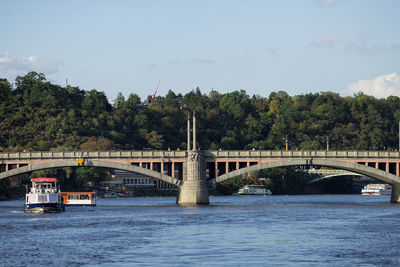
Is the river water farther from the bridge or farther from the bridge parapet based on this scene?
the bridge parapet

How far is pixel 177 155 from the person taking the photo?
495ft

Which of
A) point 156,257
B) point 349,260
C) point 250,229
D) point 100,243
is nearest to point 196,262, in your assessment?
point 156,257

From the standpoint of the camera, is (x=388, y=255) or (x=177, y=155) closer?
(x=388, y=255)

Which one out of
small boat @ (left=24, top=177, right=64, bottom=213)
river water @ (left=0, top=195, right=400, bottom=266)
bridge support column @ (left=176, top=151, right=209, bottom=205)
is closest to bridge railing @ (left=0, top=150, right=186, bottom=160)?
bridge support column @ (left=176, top=151, right=209, bottom=205)

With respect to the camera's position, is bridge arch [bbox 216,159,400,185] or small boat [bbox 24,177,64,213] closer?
small boat [bbox 24,177,64,213]

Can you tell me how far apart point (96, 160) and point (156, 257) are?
78237 millimetres

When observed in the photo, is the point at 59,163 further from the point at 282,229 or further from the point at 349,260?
the point at 349,260

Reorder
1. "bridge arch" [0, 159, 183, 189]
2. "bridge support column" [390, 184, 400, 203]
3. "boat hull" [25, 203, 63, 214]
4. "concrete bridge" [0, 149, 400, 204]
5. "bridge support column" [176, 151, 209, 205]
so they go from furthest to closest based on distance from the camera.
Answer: "bridge support column" [390, 184, 400, 203]
"bridge arch" [0, 159, 183, 189]
"concrete bridge" [0, 149, 400, 204]
"bridge support column" [176, 151, 209, 205]
"boat hull" [25, 203, 63, 214]

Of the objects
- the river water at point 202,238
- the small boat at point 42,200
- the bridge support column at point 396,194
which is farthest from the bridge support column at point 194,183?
the bridge support column at point 396,194

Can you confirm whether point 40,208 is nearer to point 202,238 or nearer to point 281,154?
point 281,154

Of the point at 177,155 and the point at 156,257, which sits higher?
the point at 177,155

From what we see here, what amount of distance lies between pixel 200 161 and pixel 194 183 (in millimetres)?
3709

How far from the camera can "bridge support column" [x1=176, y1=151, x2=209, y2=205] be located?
488ft

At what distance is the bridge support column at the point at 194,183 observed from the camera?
14875 centimetres
